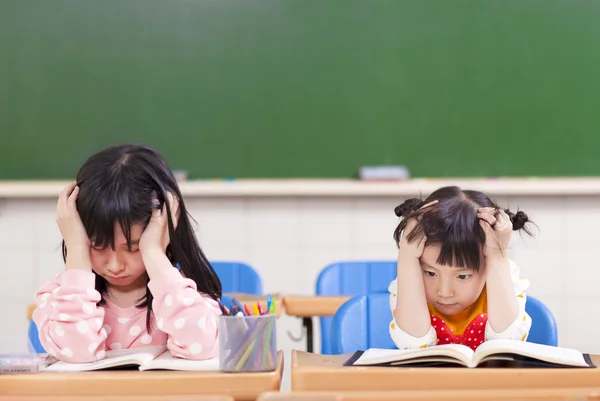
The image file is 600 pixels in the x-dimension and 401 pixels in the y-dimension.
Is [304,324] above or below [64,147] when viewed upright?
below

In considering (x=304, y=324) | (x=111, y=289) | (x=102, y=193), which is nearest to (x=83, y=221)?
(x=102, y=193)

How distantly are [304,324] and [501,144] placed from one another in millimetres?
1480

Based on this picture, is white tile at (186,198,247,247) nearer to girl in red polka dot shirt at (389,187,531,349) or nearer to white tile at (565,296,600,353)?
white tile at (565,296,600,353)

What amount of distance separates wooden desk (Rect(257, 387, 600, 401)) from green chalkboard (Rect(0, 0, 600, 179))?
2.77m

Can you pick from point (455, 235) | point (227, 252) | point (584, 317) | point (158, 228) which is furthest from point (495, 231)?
point (584, 317)

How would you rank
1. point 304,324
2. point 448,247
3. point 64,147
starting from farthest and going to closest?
point 64,147
point 304,324
point 448,247

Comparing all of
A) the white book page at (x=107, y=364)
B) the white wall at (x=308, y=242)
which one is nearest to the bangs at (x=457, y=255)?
the white book page at (x=107, y=364)

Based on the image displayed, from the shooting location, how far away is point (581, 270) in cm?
397

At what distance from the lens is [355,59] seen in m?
3.90

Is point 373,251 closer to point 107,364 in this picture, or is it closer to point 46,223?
point 46,223

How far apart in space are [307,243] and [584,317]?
1.29 meters

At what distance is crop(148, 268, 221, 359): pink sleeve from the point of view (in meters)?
1.63

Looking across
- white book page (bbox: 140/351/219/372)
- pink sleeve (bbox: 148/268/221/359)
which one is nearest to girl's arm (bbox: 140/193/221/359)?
pink sleeve (bbox: 148/268/221/359)

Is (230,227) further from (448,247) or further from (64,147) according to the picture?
(448,247)
